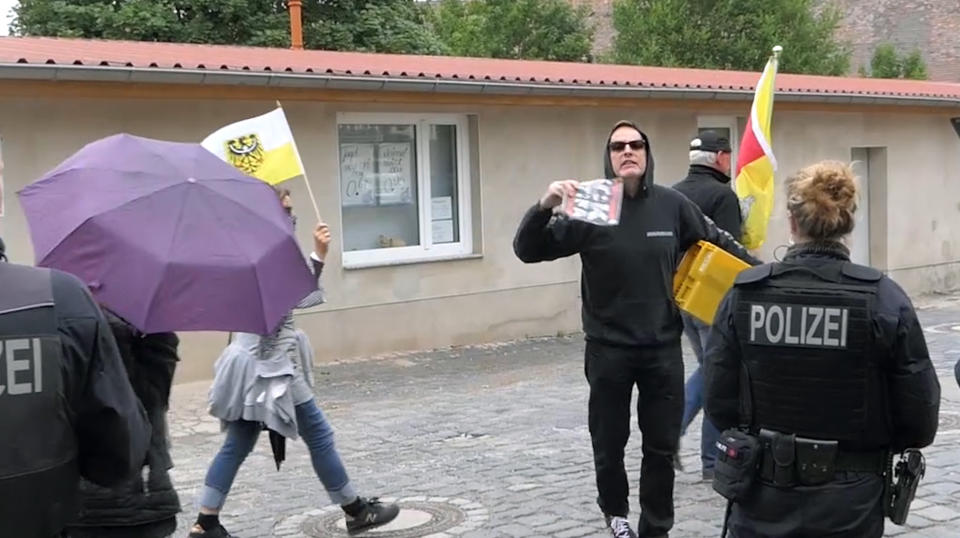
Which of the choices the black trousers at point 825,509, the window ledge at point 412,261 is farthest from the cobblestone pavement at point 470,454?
the black trousers at point 825,509

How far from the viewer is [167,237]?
365 cm

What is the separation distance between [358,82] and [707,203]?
5.41 meters

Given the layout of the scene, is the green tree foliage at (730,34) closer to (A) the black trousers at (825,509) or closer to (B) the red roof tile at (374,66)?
(B) the red roof tile at (374,66)

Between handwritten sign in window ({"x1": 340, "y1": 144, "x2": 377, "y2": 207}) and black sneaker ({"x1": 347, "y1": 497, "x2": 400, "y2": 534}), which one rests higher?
handwritten sign in window ({"x1": 340, "y1": 144, "x2": 377, "y2": 207})

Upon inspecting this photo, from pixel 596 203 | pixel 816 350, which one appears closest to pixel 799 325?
pixel 816 350

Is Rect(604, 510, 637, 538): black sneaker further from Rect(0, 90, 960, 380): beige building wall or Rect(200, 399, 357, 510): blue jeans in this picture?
Rect(0, 90, 960, 380): beige building wall

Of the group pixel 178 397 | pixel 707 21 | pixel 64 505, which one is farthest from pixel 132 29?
pixel 64 505

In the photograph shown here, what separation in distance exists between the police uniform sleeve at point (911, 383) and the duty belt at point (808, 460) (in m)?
0.14

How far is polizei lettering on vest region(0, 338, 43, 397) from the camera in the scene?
2596 millimetres

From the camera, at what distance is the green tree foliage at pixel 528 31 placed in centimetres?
3052

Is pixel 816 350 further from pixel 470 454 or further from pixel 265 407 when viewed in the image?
pixel 470 454

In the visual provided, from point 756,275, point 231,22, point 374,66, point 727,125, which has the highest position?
point 231,22

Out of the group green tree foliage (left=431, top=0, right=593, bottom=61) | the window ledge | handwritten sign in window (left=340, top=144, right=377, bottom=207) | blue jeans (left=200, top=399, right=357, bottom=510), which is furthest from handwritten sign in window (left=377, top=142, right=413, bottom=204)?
green tree foliage (left=431, top=0, right=593, bottom=61)

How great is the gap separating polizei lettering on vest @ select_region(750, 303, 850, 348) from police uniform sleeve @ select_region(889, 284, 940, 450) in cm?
18
